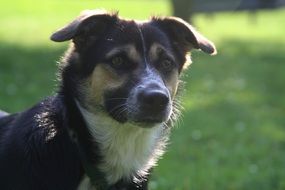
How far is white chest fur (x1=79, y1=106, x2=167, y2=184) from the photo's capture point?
14.2 feet

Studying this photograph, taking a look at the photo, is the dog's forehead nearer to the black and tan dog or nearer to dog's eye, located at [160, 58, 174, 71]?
the black and tan dog

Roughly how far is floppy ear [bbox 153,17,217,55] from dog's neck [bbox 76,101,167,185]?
67cm

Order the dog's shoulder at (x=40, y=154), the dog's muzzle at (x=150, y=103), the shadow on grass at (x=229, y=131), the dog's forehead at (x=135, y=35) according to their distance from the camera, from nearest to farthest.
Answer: the dog's shoulder at (x=40, y=154) < the dog's muzzle at (x=150, y=103) < the dog's forehead at (x=135, y=35) < the shadow on grass at (x=229, y=131)

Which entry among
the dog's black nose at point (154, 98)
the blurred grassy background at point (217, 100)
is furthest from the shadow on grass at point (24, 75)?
the dog's black nose at point (154, 98)

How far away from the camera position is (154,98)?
4.18m

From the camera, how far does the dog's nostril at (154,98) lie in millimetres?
4168

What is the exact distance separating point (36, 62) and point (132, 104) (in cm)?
789

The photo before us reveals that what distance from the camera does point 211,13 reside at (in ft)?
53.6

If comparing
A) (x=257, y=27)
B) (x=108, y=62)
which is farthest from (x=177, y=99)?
(x=257, y=27)

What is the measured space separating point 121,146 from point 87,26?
820mm

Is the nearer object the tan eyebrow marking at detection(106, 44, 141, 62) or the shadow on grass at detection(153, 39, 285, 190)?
the tan eyebrow marking at detection(106, 44, 141, 62)

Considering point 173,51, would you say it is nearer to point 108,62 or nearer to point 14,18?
point 108,62

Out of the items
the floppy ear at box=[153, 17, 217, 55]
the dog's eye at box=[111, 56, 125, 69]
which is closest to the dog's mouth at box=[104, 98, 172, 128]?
the dog's eye at box=[111, 56, 125, 69]

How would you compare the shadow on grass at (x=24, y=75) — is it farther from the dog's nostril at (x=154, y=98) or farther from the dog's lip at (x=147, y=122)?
the dog's nostril at (x=154, y=98)
